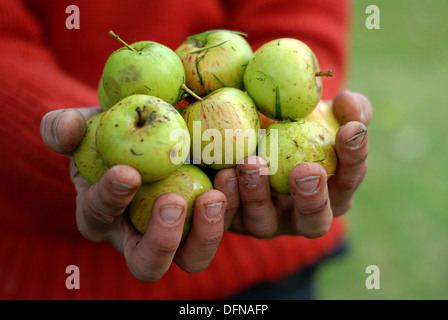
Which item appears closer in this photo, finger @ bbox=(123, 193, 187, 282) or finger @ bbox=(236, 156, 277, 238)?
finger @ bbox=(123, 193, 187, 282)

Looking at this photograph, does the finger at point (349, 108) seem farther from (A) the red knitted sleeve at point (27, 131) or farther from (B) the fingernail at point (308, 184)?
(A) the red knitted sleeve at point (27, 131)

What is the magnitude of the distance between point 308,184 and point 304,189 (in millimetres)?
18

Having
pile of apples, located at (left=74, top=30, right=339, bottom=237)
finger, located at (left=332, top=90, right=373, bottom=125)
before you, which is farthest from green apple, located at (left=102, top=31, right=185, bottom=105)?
finger, located at (left=332, top=90, right=373, bottom=125)

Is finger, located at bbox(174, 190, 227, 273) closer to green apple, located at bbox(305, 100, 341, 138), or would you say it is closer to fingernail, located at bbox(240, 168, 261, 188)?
fingernail, located at bbox(240, 168, 261, 188)

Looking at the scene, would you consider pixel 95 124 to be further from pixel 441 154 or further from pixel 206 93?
pixel 441 154

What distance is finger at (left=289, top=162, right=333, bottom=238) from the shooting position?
103cm

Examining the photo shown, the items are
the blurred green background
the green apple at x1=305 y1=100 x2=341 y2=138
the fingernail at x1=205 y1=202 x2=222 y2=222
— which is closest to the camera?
the fingernail at x1=205 y1=202 x2=222 y2=222

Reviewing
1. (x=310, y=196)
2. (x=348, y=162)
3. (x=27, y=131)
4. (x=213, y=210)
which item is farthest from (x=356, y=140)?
(x=27, y=131)

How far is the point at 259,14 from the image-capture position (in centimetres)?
173

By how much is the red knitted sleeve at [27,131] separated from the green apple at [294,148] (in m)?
0.67

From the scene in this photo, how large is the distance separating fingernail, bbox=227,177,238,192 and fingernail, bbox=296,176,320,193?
162 mm

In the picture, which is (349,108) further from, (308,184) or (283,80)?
(308,184)

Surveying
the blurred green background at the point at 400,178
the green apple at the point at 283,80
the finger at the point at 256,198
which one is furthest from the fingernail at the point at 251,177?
the blurred green background at the point at 400,178

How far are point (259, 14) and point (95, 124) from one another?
3.05 feet
